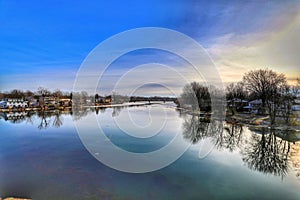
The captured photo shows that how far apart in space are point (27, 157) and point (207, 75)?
790 centimetres

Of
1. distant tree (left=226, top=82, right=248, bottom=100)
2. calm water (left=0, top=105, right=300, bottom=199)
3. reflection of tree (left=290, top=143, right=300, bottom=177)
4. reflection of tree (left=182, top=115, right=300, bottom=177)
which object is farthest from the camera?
distant tree (left=226, top=82, right=248, bottom=100)

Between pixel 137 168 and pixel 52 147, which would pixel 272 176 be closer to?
pixel 137 168

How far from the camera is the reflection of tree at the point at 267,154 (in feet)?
23.3

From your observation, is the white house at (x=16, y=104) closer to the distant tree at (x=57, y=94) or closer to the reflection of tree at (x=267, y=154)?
the distant tree at (x=57, y=94)

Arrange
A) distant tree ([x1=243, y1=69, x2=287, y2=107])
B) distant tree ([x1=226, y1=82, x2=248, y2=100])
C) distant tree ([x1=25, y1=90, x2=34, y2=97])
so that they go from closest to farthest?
distant tree ([x1=243, y1=69, x2=287, y2=107]) → distant tree ([x1=226, y1=82, x2=248, y2=100]) → distant tree ([x1=25, y1=90, x2=34, y2=97])

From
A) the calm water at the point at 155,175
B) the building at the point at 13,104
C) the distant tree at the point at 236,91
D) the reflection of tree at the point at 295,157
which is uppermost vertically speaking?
the distant tree at the point at 236,91

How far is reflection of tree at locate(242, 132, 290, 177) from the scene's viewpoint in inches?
280

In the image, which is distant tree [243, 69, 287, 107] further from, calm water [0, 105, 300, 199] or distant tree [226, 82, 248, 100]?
calm water [0, 105, 300, 199]

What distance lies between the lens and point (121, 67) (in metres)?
8.36

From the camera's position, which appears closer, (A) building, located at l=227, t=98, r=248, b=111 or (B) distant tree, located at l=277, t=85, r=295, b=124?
(B) distant tree, located at l=277, t=85, r=295, b=124

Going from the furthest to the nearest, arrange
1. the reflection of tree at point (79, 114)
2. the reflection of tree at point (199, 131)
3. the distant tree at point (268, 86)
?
the reflection of tree at point (79, 114) < the distant tree at point (268, 86) < the reflection of tree at point (199, 131)

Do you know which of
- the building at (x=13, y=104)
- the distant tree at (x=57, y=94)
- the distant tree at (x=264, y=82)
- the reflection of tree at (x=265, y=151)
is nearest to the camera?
the reflection of tree at (x=265, y=151)

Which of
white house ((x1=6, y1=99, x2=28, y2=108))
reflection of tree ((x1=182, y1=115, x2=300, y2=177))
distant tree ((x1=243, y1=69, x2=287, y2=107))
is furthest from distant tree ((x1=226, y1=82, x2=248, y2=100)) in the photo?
white house ((x1=6, y1=99, x2=28, y2=108))

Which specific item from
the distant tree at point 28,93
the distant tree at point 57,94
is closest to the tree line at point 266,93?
the distant tree at point 57,94
